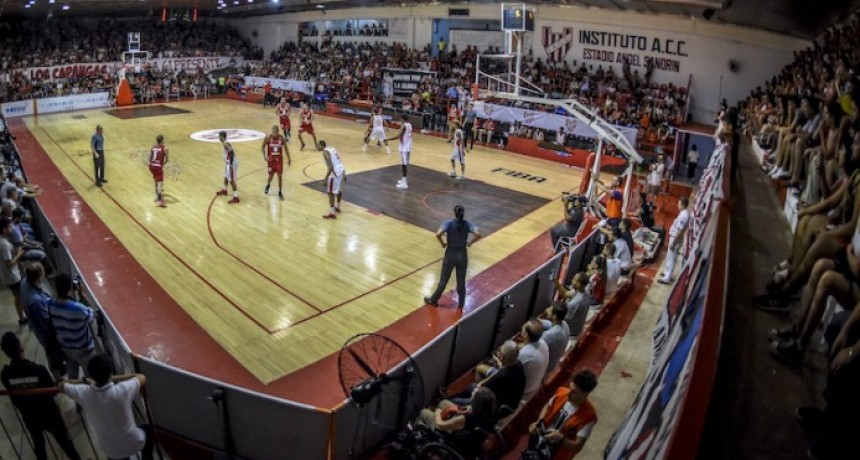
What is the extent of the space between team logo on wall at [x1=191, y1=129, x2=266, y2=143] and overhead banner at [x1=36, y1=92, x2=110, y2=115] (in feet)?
30.2

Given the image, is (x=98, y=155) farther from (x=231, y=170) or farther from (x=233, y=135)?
(x=233, y=135)

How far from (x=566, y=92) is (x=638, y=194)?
10313mm

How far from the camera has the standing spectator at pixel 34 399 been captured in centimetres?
450

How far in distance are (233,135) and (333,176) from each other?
36.3ft

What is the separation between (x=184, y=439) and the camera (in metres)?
5.46

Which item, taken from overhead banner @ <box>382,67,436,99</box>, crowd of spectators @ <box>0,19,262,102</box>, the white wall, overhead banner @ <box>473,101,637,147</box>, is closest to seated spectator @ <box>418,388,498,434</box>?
overhead banner @ <box>473,101,637,147</box>

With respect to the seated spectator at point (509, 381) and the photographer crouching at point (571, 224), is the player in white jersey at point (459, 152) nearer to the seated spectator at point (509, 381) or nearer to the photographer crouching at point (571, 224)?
the photographer crouching at point (571, 224)

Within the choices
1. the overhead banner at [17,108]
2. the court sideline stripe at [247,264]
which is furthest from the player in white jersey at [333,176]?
the overhead banner at [17,108]

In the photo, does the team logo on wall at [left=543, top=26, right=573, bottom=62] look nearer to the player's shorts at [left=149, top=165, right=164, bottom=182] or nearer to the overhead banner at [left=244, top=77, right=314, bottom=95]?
the overhead banner at [left=244, top=77, right=314, bottom=95]

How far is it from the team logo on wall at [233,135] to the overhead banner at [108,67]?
12544 millimetres

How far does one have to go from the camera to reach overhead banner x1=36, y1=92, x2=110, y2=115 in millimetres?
25281

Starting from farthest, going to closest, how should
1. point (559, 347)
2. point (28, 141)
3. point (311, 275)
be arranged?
point (28, 141), point (311, 275), point (559, 347)

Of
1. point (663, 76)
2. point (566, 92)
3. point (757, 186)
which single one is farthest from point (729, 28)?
point (757, 186)

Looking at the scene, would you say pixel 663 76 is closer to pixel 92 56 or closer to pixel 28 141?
pixel 28 141
